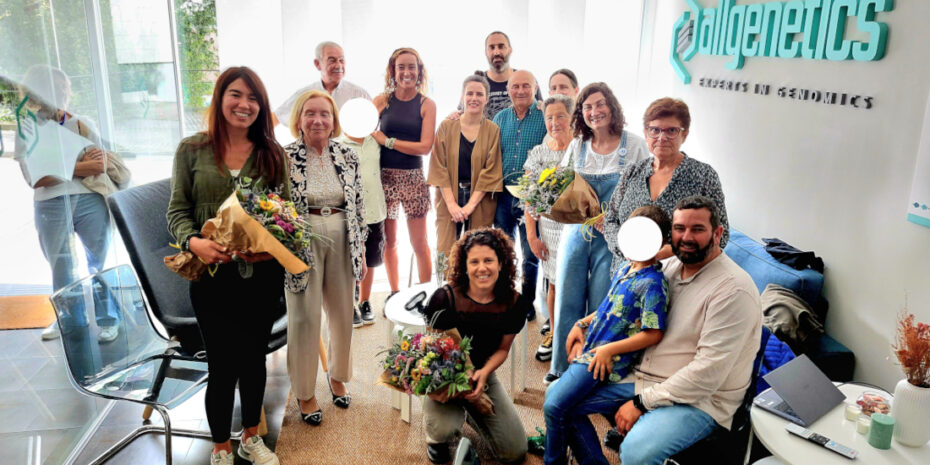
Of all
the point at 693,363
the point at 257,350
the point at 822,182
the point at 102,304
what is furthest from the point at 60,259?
the point at 822,182

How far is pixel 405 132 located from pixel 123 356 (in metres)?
2.09

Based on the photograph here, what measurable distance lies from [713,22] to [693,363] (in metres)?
2.87

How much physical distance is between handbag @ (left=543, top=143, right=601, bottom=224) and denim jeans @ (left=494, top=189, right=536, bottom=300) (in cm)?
83

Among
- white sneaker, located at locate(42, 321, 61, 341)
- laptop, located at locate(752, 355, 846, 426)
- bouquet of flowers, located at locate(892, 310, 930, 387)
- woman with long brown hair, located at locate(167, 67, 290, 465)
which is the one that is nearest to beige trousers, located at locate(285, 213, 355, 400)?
woman with long brown hair, located at locate(167, 67, 290, 465)

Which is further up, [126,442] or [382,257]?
[382,257]

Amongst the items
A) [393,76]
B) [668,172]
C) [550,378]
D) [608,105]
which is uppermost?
[393,76]

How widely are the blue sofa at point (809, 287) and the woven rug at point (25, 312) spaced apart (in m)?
3.27

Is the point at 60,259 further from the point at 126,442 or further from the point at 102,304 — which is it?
the point at 126,442

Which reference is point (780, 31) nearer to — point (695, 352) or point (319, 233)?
point (695, 352)

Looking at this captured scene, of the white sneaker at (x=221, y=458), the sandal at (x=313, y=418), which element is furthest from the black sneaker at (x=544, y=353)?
the white sneaker at (x=221, y=458)

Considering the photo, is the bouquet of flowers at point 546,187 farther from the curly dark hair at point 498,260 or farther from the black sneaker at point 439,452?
the black sneaker at point 439,452

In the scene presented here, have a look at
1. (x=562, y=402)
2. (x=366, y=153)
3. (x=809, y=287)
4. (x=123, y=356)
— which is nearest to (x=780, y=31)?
(x=809, y=287)

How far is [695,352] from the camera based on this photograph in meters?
2.36

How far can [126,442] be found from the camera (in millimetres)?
3037
